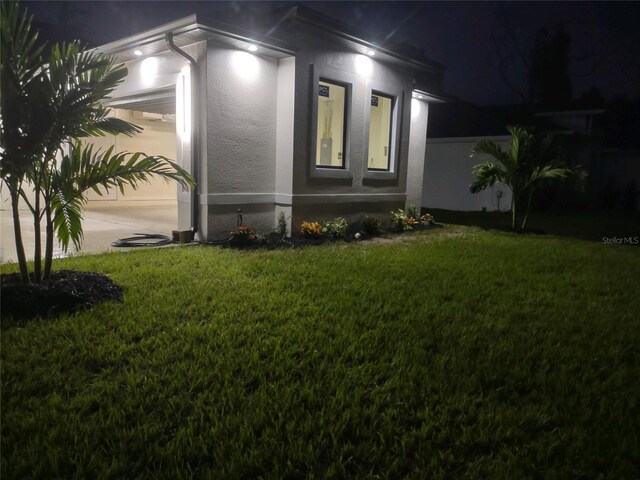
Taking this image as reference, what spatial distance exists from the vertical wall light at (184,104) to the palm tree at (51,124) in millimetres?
3013

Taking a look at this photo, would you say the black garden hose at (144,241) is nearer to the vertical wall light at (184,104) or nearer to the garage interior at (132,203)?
the garage interior at (132,203)

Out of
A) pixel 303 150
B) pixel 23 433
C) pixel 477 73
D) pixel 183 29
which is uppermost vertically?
pixel 477 73

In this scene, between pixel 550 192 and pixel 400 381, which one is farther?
pixel 550 192

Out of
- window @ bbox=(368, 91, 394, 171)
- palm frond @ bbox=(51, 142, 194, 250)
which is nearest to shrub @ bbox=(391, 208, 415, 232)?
window @ bbox=(368, 91, 394, 171)

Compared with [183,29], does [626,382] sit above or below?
below

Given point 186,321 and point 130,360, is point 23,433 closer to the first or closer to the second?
point 130,360

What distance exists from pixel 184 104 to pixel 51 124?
3.85m

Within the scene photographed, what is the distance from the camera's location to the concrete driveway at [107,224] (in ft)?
22.2

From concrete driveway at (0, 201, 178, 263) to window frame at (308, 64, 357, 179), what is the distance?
301 cm

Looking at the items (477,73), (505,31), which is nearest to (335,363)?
(505,31)

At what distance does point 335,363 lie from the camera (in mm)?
3125

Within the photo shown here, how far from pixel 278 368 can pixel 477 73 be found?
Result: 3063 cm

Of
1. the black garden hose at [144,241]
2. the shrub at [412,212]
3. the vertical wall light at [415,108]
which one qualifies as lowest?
the black garden hose at [144,241]

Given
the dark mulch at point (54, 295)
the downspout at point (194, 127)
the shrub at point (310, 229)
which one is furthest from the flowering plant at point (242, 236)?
the dark mulch at point (54, 295)
